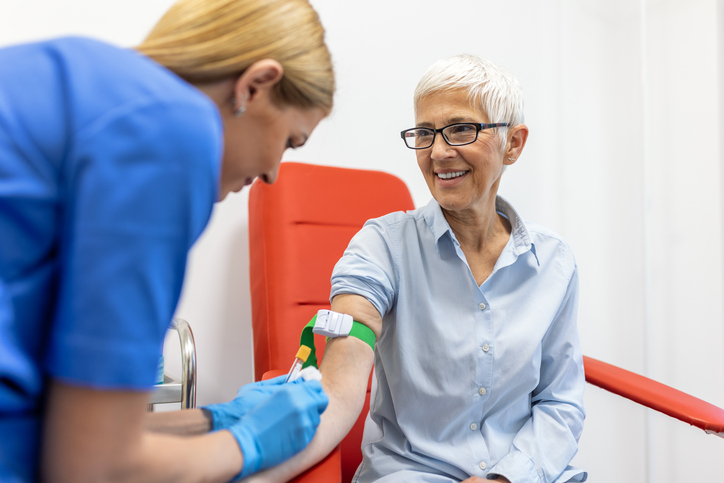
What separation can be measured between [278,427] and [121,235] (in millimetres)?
413

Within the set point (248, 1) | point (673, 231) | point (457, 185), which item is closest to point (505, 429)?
point (457, 185)

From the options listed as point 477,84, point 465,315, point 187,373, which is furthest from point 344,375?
point 477,84

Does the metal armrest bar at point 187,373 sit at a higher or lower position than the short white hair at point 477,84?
lower

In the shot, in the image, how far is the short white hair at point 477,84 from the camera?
4.39ft

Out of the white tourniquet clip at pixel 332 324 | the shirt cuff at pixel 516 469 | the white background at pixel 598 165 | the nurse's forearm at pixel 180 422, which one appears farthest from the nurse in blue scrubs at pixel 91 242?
the white background at pixel 598 165

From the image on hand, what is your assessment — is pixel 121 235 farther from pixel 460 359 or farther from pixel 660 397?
pixel 660 397

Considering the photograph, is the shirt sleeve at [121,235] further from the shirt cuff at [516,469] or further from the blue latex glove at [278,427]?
the shirt cuff at [516,469]

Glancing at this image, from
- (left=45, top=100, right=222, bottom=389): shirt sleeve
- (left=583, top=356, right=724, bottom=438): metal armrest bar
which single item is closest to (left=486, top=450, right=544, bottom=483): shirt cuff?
(left=583, top=356, right=724, bottom=438): metal armrest bar

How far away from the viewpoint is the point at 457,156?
4.48 ft

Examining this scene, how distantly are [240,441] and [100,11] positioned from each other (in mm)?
1560

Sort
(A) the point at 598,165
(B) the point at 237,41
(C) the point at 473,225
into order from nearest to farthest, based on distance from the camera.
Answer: (B) the point at 237,41
(C) the point at 473,225
(A) the point at 598,165

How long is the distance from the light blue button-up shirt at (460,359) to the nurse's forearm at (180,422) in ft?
1.38

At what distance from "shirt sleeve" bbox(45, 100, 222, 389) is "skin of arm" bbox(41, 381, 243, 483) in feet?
0.06

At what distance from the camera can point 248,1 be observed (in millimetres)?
692
